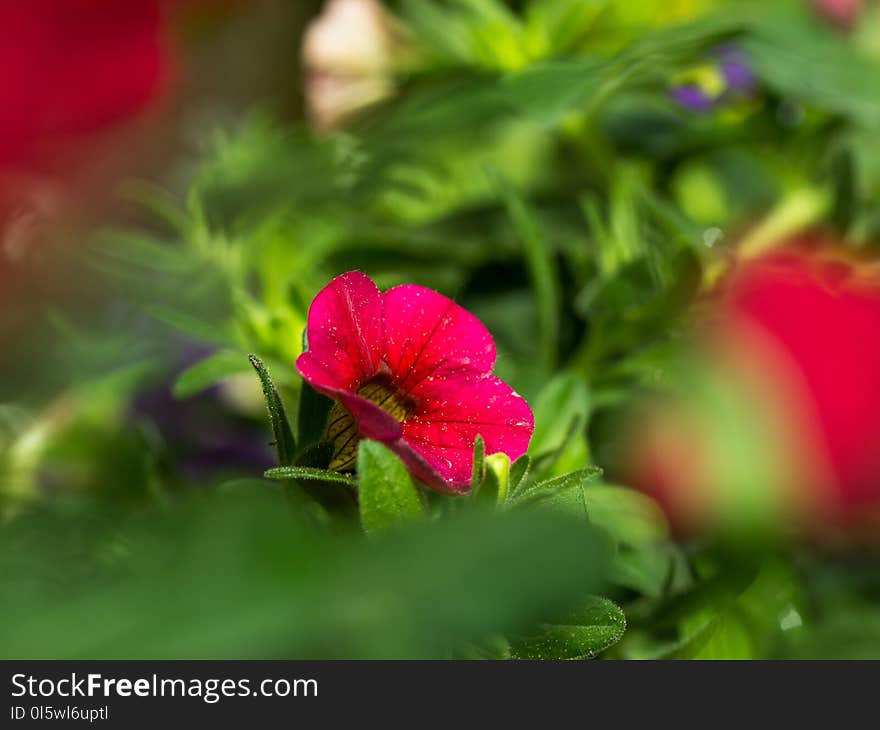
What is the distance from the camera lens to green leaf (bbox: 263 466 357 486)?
0.54 ft

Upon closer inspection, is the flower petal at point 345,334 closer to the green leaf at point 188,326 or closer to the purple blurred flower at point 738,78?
the green leaf at point 188,326

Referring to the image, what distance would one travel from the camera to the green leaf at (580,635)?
18cm

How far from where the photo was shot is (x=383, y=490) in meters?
0.16

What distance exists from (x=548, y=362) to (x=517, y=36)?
13cm

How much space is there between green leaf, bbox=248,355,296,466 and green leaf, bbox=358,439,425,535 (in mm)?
19

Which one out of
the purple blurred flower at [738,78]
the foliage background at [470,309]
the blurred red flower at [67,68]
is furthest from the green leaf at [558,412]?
the purple blurred flower at [738,78]

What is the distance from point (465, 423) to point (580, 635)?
1.7 inches

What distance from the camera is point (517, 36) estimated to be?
36 centimetres

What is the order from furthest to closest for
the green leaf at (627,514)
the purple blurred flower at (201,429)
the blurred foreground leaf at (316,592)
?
the purple blurred flower at (201,429) → the green leaf at (627,514) → the blurred foreground leaf at (316,592)

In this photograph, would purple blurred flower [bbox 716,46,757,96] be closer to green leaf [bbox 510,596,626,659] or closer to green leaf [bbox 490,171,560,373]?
green leaf [bbox 490,171,560,373]

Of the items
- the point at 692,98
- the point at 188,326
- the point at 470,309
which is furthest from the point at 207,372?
the point at 692,98

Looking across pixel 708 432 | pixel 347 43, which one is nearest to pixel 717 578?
pixel 708 432

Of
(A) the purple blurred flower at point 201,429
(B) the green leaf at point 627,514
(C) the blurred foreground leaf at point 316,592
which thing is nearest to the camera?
(C) the blurred foreground leaf at point 316,592
